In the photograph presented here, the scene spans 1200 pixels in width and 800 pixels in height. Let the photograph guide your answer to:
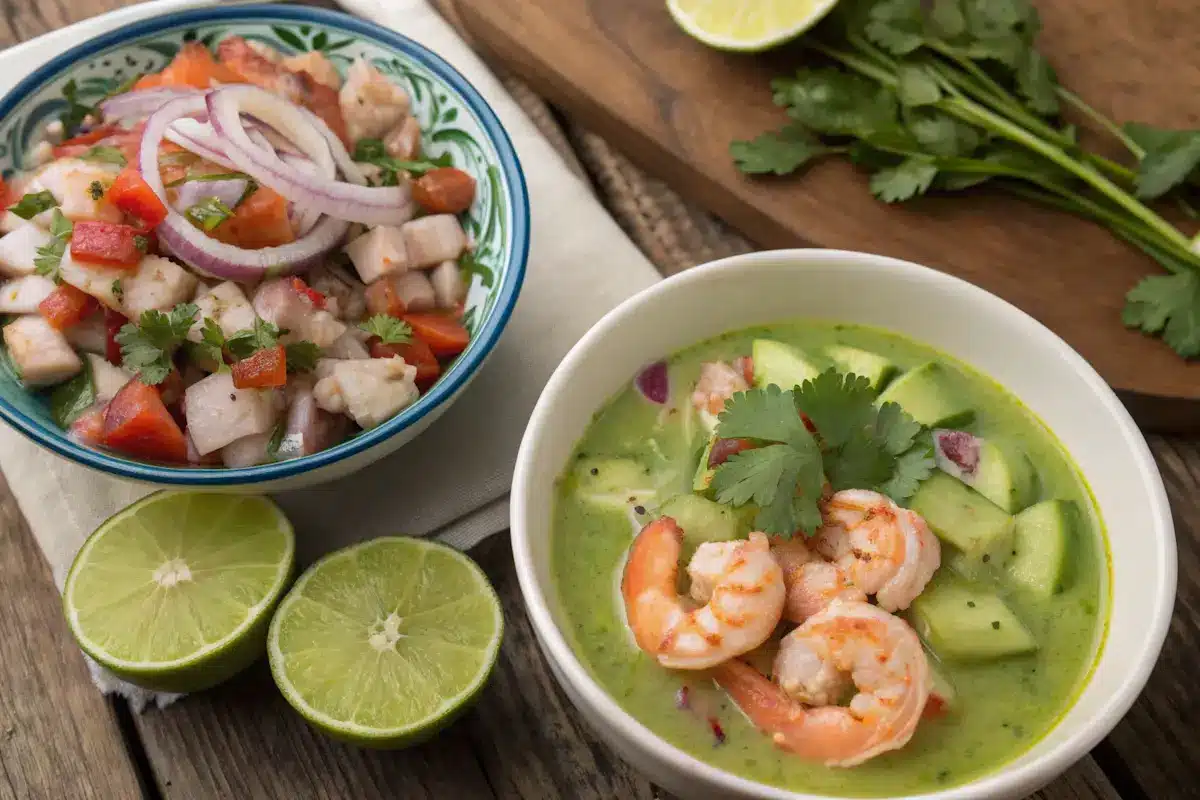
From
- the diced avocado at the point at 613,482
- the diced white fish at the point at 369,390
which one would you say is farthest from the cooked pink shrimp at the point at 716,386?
the diced white fish at the point at 369,390

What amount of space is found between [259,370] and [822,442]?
3.02ft

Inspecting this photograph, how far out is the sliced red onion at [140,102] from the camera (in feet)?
7.08

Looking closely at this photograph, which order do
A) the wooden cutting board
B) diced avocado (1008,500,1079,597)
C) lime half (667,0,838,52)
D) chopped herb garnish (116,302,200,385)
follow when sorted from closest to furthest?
diced avocado (1008,500,1079,597)
chopped herb garnish (116,302,200,385)
the wooden cutting board
lime half (667,0,838,52)

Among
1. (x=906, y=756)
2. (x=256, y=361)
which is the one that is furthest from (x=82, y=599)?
(x=906, y=756)

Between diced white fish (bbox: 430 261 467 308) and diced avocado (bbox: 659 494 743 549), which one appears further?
diced white fish (bbox: 430 261 467 308)

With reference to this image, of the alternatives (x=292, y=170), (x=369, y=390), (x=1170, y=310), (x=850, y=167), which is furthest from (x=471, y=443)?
(x=1170, y=310)

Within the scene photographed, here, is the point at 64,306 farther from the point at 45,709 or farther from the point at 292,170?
the point at 45,709

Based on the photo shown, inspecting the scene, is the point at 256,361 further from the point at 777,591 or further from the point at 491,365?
the point at 777,591

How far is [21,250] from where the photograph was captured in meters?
1.99

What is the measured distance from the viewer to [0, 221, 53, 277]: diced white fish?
1.99 m

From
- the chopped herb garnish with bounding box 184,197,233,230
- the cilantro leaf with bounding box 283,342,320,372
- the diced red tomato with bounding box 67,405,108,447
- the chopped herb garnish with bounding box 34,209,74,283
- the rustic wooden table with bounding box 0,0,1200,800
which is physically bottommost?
the rustic wooden table with bounding box 0,0,1200,800

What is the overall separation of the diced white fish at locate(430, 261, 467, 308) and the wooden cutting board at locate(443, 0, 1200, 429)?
1.90 ft

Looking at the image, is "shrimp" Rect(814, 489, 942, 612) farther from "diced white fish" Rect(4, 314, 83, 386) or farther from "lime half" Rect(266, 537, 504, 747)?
"diced white fish" Rect(4, 314, 83, 386)

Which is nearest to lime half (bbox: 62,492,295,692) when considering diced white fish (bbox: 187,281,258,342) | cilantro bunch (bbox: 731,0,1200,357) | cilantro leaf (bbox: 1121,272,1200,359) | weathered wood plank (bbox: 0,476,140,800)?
weathered wood plank (bbox: 0,476,140,800)
